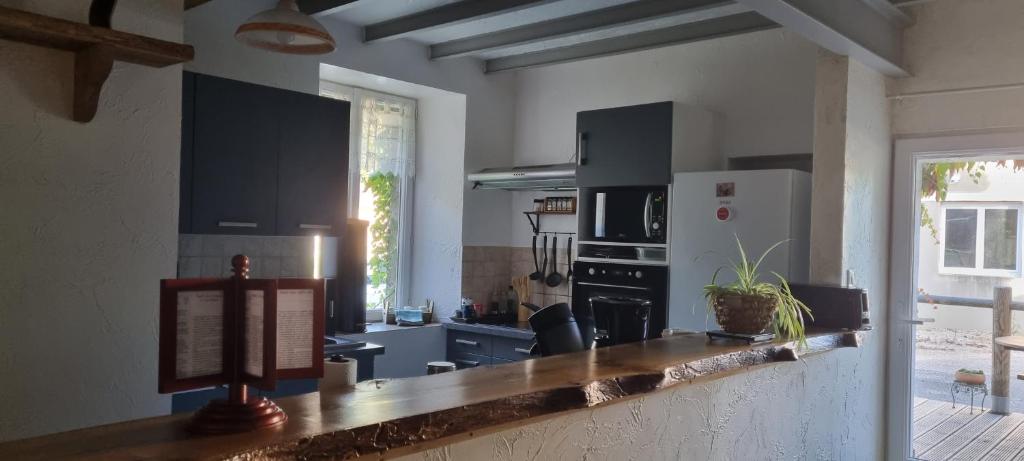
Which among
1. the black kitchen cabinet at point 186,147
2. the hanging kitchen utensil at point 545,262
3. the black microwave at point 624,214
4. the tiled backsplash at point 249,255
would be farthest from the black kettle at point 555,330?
the hanging kitchen utensil at point 545,262

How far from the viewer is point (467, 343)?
4.97 metres

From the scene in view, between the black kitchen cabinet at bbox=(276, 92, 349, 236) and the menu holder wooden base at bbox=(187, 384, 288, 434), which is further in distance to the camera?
the black kitchen cabinet at bbox=(276, 92, 349, 236)

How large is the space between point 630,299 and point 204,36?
8.39 ft

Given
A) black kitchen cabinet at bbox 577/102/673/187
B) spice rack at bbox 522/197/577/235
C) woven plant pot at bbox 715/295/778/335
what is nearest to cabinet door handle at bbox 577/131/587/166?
black kitchen cabinet at bbox 577/102/673/187

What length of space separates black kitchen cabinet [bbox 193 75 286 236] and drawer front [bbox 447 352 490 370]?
67.7 inches

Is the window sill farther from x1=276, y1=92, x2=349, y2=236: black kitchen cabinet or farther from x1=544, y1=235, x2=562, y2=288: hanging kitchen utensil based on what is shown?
x1=276, y1=92, x2=349, y2=236: black kitchen cabinet

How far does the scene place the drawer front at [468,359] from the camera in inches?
193

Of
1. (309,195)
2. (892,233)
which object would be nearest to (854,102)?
(892,233)

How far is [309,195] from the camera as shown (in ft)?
12.6

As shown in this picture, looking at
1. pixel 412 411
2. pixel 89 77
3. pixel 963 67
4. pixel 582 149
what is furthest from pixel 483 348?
pixel 412 411

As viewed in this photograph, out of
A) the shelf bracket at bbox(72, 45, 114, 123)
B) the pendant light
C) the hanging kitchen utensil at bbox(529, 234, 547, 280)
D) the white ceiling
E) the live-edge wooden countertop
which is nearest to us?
the live-edge wooden countertop

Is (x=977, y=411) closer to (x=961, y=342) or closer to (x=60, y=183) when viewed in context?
(x=961, y=342)

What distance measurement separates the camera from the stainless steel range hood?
15.6 ft

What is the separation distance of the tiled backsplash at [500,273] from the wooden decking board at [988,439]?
236 cm
